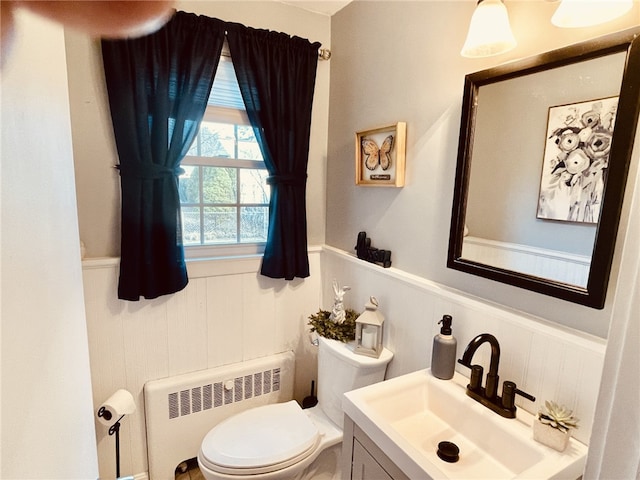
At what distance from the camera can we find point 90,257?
1.54 metres

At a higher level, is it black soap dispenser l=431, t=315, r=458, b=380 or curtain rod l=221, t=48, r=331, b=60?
curtain rod l=221, t=48, r=331, b=60

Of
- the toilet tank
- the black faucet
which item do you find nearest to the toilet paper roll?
the toilet tank

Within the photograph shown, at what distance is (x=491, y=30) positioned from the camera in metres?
1.01

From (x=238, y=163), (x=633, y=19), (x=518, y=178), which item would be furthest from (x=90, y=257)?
(x=633, y=19)

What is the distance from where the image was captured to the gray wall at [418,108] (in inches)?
40.2

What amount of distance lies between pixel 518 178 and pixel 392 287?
694mm

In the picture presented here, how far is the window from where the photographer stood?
1757 mm

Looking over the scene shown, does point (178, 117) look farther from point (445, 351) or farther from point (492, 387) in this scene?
point (492, 387)

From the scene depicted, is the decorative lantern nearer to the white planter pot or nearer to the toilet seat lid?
the toilet seat lid

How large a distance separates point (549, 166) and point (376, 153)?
744 mm

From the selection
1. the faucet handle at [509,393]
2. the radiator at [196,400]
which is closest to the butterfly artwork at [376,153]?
the faucet handle at [509,393]

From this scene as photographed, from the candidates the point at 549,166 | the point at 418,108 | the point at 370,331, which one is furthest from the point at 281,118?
the point at 549,166

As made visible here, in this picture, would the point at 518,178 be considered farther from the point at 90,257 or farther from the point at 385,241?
the point at 90,257

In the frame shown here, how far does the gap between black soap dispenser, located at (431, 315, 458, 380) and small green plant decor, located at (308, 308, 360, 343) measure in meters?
0.52
